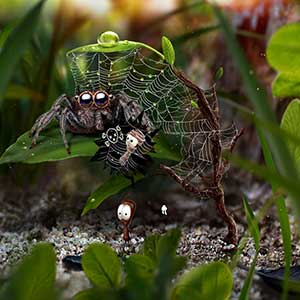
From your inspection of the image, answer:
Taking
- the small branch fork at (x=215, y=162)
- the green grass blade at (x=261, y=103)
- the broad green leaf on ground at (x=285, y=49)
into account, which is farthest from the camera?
the small branch fork at (x=215, y=162)

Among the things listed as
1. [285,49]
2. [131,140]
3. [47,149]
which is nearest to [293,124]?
[285,49]

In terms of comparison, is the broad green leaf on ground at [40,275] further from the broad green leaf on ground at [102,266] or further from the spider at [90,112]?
the spider at [90,112]

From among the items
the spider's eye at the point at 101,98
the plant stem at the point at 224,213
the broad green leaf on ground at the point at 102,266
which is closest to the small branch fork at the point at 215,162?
the plant stem at the point at 224,213

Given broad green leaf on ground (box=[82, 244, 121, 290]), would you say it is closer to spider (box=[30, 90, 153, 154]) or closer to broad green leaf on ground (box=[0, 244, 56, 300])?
broad green leaf on ground (box=[0, 244, 56, 300])

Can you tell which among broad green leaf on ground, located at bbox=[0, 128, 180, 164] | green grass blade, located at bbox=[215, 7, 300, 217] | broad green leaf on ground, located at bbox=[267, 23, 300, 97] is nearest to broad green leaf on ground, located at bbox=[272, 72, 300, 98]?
broad green leaf on ground, located at bbox=[267, 23, 300, 97]

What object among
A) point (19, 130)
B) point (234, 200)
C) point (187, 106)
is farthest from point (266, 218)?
point (19, 130)

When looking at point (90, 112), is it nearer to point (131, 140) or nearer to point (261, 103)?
point (131, 140)
